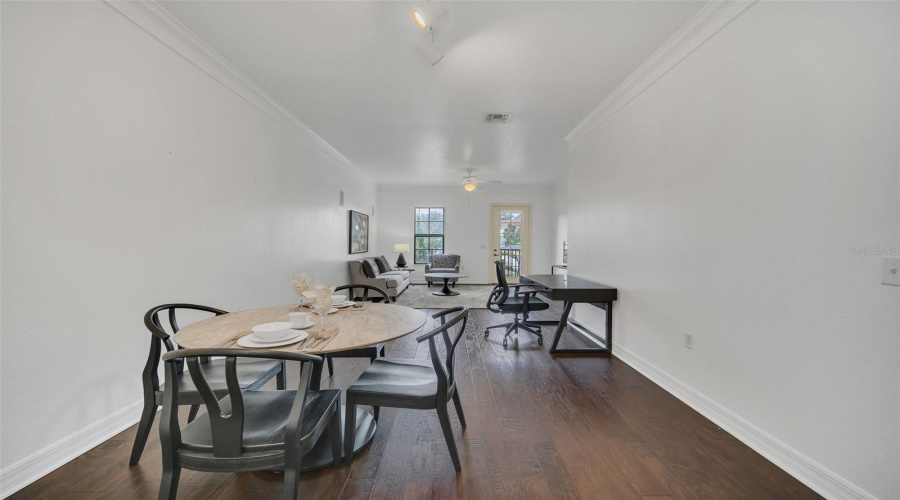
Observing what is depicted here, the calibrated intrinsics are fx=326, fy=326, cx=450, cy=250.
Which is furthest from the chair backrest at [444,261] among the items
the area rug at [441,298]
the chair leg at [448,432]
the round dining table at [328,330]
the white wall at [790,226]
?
the chair leg at [448,432]

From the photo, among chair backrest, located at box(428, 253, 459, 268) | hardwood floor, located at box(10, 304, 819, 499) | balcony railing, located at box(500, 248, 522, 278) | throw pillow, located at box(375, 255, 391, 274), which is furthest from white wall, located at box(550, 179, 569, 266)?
hardwood floor, located at box(10, 304, 819, 499)

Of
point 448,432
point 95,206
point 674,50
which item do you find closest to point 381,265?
point 95,206

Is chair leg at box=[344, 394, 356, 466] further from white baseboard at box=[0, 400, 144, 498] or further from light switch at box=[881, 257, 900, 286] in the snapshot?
light switch at box=[881, 257, 900, 286]

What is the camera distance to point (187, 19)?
7.04ft

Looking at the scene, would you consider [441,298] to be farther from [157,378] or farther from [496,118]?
[157,378]

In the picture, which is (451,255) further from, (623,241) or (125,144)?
(125,144)

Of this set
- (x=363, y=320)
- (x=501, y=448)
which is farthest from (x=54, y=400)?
(x=501, y=448)

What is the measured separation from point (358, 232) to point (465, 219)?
3.03 metres

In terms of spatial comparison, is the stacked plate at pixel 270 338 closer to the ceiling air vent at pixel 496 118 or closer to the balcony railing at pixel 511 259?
the ceiling air vent at pixel 496 118

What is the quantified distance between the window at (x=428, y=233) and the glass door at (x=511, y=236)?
1.40 metres

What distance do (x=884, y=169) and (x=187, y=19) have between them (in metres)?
3.74

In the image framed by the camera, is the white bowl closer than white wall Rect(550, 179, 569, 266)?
Yes

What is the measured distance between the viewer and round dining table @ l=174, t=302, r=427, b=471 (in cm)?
136

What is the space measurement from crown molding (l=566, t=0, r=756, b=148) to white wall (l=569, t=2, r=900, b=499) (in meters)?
0.07
